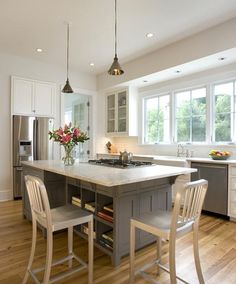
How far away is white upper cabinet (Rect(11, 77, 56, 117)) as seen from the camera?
441cm

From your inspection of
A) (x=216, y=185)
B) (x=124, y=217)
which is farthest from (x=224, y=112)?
(x=124, y=217)

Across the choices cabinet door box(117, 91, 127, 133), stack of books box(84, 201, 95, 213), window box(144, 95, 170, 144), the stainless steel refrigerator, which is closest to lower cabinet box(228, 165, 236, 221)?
window box(144, 95, 170, 144)

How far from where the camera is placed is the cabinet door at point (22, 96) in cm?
439

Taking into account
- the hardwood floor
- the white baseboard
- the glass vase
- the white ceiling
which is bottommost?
the hardwood floor

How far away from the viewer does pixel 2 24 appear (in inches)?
127

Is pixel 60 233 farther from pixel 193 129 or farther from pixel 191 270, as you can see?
pixel 193 129

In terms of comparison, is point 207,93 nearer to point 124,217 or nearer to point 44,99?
point 124,217

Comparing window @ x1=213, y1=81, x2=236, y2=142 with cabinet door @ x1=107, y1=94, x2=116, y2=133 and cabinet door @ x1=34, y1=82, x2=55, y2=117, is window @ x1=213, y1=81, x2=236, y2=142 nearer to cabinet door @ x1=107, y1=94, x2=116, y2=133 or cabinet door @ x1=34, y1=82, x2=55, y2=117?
cabinet door @ x1=107, y1=94, x2=116, y2=133

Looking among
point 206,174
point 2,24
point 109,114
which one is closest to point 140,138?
point 109,114

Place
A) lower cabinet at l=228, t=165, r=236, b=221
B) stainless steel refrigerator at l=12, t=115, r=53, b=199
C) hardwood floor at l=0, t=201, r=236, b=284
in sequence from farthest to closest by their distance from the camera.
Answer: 1. stainless steel refrigerator at l=12, t=115, r=53, b=199
2. lower cabinet at l=228, t=165, r=236, b=221
3. hardwood floor at l=0, t=201, r=236, b=284

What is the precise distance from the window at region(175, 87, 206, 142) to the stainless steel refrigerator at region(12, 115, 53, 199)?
9.48 ft

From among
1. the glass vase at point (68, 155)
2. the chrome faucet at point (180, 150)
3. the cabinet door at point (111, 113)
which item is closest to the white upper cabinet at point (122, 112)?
the cabinet door at point (111, 113)

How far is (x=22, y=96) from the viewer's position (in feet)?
14.7

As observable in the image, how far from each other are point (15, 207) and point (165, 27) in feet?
12.9
